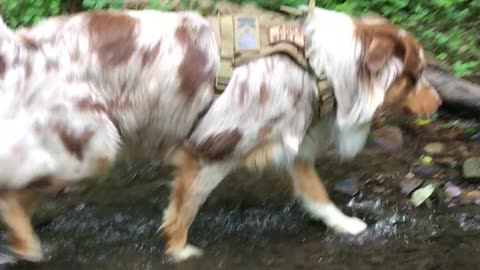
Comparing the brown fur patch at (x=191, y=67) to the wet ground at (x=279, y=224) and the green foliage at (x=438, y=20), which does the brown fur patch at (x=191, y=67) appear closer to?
the wet ground at (x=279, y=224)

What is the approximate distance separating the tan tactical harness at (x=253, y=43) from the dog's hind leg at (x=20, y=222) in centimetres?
108

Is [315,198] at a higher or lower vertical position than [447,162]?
higher

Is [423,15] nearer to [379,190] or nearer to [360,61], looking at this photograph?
[379,190]

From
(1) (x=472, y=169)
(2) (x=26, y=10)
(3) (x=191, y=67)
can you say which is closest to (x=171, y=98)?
(3) (x=191, y=67)

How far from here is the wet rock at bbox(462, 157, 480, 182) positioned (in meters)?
4.94

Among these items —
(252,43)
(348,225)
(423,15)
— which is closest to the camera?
(252,43)

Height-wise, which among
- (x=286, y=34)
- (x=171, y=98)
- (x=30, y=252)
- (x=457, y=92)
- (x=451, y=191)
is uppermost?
(x=286, y=34)

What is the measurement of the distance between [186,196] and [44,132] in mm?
822

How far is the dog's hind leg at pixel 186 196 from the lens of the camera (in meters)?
3.98

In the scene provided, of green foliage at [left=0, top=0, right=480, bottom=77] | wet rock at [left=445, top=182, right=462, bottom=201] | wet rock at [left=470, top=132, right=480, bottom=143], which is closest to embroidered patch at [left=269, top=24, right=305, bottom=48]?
wet rock at [left=445, top=182, right=462, bottom=201]

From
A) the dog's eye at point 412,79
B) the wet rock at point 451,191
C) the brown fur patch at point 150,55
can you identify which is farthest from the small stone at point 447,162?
the brown fur patch at point 150,55

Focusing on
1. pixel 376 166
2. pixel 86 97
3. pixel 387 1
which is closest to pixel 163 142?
pixel 86 97

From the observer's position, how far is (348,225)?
14.7 feet

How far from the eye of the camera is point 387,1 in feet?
21.4
